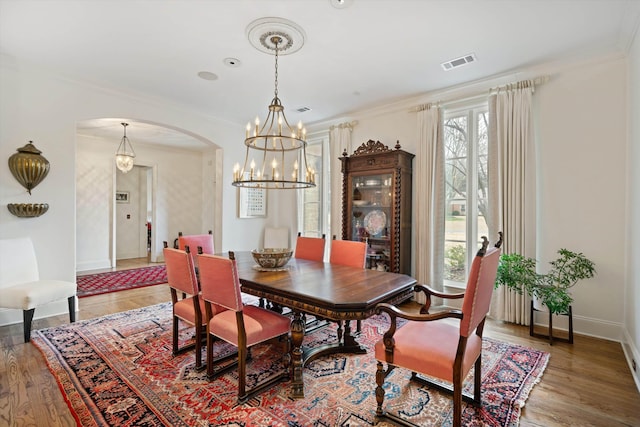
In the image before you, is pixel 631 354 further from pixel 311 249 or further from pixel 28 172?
pixel 28 172

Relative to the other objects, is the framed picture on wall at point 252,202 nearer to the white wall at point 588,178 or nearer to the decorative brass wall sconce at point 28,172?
the decorative brass wall sconce at point 28,172

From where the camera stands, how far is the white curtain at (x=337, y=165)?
4.80 m

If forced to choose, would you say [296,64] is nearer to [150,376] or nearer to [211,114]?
[211,114]

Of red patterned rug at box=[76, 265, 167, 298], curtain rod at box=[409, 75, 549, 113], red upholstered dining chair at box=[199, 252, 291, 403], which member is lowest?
red patterned rug at box=[76, 265, 167, 298]

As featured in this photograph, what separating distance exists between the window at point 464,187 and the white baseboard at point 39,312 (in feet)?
15.8

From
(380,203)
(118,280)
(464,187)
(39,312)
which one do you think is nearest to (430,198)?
(464,187)

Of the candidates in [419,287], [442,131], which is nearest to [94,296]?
[419,287]

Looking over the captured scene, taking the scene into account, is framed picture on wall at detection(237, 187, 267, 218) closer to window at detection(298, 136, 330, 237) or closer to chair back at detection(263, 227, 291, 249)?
chair back at detection(263, 227, 291, 249)

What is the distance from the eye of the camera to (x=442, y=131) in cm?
389

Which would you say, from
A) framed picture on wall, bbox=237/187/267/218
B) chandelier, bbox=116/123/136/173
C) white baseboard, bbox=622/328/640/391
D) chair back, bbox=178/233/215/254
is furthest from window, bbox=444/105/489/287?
chandelier, bbox=116/123/136/173

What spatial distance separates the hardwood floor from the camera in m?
1.82

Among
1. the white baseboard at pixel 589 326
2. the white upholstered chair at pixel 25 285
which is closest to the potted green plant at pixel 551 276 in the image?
the white baseboard at pixel 589 326

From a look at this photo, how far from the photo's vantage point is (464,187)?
3869 mm

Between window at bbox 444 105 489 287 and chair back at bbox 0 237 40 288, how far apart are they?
4842 millimetres
